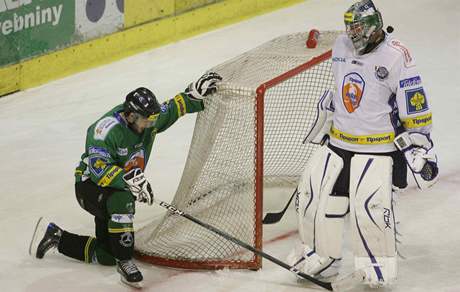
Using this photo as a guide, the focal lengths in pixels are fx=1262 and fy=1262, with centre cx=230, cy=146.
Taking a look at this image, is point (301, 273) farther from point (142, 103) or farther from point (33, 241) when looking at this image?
point (33, 241)

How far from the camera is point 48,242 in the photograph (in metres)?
5.68

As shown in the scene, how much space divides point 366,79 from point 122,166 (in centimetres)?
114

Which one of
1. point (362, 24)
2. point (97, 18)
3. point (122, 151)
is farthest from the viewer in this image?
point (97, 18)

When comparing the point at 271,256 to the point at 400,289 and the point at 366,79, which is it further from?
the point at 366,79

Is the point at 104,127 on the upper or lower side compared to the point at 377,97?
lower

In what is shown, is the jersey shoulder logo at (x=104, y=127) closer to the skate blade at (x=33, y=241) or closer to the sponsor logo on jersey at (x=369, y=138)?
the skate blade at (x=33, y=241)

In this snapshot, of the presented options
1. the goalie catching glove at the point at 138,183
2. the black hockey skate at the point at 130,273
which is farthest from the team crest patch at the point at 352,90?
the black hockey skate at the point at 130,273

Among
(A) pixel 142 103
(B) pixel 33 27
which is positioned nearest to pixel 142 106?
(A) pixel 142 103

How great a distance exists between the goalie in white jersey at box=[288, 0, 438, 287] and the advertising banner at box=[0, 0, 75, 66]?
3083 mm

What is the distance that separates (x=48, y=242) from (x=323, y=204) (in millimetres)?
1312

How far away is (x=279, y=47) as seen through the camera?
587cm

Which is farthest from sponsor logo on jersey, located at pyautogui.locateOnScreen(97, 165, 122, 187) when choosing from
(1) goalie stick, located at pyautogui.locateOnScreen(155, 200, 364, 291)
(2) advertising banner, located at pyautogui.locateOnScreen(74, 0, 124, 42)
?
(2) advertising banner, located at pyautogui.locateOnScreen(74, 0, 124, 42)

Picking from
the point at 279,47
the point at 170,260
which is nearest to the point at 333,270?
the point at 170,260

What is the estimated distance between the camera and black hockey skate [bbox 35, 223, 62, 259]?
5.68 meters
